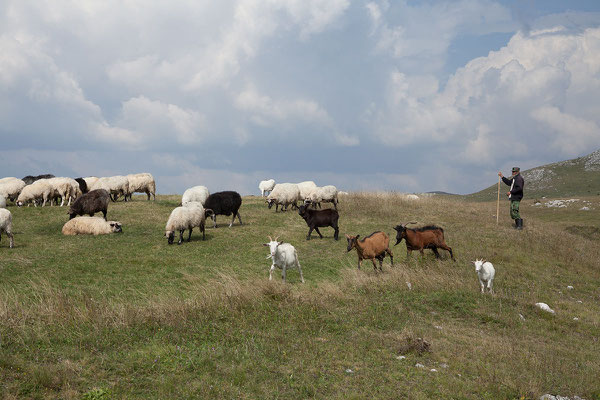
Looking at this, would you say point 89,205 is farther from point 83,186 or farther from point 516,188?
point 516,188

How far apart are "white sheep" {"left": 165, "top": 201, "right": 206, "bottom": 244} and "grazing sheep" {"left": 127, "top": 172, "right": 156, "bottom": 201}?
12.2 metres

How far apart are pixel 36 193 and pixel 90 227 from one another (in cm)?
939

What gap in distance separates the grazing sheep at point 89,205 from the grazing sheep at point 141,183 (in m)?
8.10

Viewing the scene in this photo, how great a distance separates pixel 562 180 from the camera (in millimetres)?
98875

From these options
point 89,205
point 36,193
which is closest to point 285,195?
point 89,205

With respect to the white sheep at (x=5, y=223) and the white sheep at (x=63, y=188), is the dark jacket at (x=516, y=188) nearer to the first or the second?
the white sheep at (x=5, y=223)

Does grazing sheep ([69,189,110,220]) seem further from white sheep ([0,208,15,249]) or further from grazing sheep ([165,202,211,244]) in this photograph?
grazing sheep ([165,202,211,244])

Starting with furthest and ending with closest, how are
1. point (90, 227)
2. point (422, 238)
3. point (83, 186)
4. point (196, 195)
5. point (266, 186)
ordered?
point (266, 186), point (83, 186), point (196, 195), point (90, 227), point (422, 238)

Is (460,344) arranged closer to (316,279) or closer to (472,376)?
(472,376)

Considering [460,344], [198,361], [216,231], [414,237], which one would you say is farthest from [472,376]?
[216,231]

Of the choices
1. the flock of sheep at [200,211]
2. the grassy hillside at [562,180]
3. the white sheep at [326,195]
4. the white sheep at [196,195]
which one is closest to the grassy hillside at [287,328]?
the flock of sheep at [200,211]

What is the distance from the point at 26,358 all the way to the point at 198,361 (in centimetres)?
268

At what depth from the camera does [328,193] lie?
27.8 m

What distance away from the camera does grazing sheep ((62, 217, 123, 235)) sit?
66.0 feet
